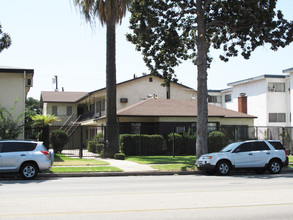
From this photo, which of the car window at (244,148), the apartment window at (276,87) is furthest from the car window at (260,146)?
the apartment window at (276,87)

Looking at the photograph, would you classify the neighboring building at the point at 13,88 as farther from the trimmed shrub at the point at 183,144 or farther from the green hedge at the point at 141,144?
the trimmed shrub at the point at 183,144

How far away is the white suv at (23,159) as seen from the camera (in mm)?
14828

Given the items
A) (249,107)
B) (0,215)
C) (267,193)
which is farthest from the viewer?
(249,107)

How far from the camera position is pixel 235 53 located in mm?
22297

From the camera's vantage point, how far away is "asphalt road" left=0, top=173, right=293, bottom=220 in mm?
7375

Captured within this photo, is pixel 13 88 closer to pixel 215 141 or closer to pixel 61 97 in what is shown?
pixel 215 141

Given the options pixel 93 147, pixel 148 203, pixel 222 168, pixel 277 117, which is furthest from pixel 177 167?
pixel 277 117

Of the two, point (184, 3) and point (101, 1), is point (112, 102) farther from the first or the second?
point (184, 3)

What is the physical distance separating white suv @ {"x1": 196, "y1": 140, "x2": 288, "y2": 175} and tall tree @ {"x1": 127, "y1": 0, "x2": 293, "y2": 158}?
220 centimetres

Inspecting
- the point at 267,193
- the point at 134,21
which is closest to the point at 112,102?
the point at 134,21

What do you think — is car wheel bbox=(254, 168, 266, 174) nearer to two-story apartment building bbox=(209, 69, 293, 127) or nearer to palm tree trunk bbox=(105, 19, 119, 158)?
palm tree trunk bbox=(105, 19, 119, 158)

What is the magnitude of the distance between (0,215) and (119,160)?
1565 cm

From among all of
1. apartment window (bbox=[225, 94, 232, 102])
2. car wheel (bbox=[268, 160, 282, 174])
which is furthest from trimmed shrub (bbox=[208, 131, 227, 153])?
apartment window (bbox=[225, 94, 232, 102])

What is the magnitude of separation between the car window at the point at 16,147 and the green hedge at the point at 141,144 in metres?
11.7
